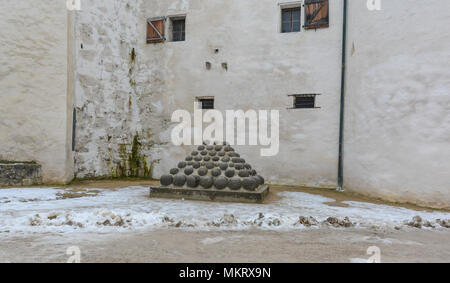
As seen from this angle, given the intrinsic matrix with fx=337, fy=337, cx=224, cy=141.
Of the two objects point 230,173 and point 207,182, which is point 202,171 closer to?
point 207,182

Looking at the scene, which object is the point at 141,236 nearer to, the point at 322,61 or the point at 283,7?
the point at 322,61

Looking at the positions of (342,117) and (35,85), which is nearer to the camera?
(35,85)

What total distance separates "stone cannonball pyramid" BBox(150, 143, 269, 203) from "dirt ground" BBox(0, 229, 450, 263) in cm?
209

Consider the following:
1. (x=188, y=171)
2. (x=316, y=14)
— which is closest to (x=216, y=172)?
(x=188, y=171)

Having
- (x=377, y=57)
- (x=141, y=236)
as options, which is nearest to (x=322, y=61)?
(x=377, y=57)

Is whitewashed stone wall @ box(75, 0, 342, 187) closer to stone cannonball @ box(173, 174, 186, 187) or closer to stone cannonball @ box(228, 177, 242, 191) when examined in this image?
stone cannonball @ box(228, 177, 242, 191)

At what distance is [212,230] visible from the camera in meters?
4.23

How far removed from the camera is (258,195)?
6.10 m

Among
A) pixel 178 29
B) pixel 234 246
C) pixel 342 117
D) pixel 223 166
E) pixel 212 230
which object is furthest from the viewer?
pixel 178 29

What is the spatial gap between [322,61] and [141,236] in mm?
6693

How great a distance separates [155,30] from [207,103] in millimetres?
2802

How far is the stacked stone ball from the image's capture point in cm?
633

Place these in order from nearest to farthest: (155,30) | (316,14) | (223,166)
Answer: (223,166)
(316,14)
(155,30)

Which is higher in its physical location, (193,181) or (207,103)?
(207,103)
